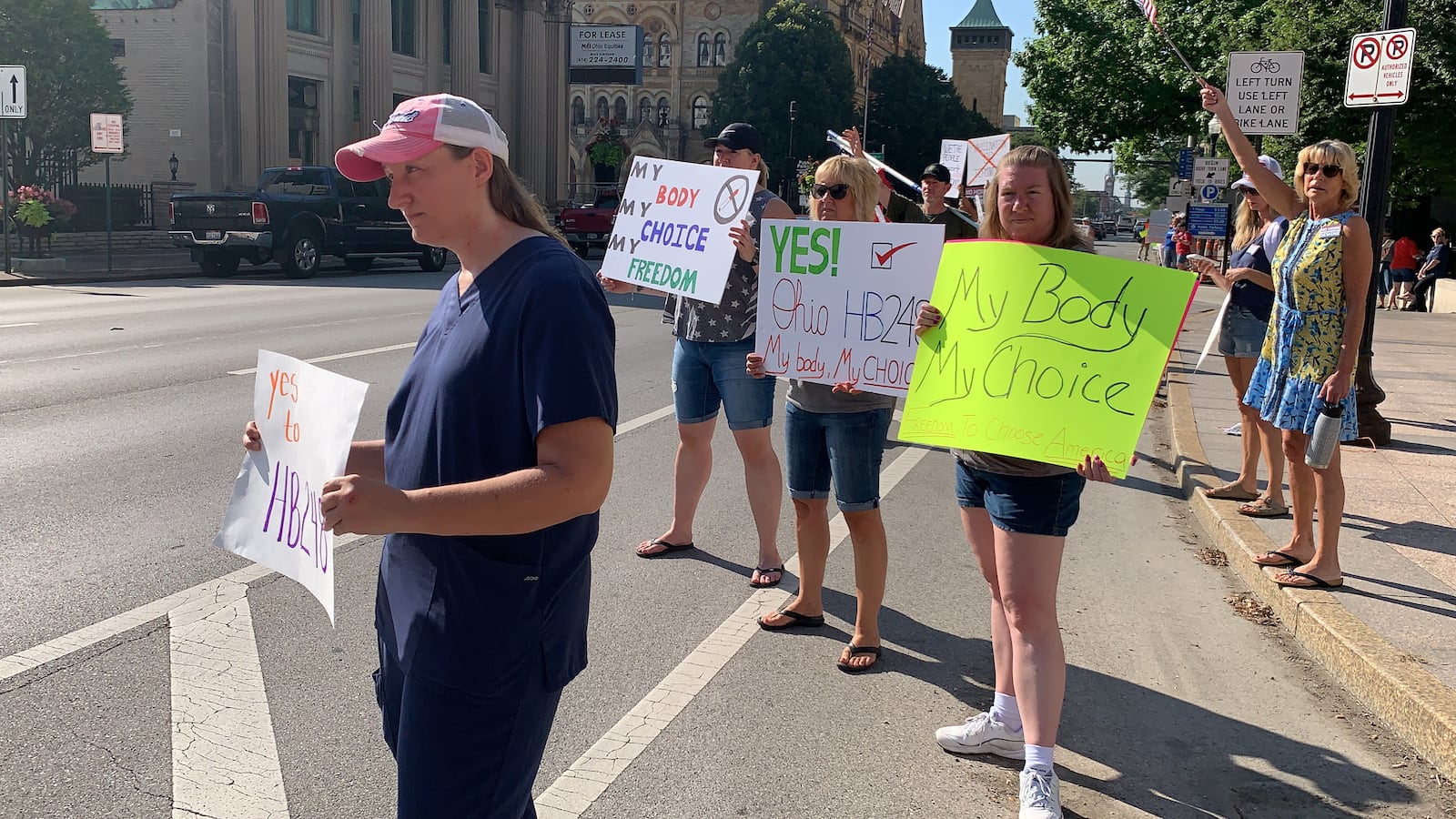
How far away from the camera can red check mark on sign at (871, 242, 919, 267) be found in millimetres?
4406

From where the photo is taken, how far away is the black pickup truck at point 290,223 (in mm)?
23203

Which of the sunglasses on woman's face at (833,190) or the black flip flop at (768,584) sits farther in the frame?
the black flip flop at (768,584)

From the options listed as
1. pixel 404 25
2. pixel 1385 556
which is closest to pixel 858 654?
pixel 1385 556

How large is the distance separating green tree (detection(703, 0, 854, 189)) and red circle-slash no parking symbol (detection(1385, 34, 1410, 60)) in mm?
64248

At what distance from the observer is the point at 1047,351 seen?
11.8ft

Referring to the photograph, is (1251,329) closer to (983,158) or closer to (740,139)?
(740,139)

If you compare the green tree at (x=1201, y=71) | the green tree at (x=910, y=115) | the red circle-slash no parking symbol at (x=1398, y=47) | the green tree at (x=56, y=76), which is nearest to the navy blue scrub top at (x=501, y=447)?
the red circle-slash no parking symbol at (x=1398, y=47)

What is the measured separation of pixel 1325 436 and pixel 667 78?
3602 inches

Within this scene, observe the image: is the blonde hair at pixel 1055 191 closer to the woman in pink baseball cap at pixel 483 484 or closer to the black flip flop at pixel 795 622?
the woman in pink baseball cap at pixel 483 484

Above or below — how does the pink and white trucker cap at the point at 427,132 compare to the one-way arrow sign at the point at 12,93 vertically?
below

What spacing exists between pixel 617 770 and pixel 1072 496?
161cm

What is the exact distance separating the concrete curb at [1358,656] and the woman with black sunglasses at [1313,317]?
0.82 feet

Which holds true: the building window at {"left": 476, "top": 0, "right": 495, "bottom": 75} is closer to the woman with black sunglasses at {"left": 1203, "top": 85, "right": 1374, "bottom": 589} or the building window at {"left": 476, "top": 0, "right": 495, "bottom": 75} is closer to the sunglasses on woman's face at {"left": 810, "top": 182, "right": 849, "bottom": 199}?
the woman with black sunglasses at {"left": 1203, "top": 85, "right": 1374, "bottom": 589}

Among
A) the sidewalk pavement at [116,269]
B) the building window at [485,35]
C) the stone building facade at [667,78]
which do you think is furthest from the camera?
the stone building facade at [667,78]
